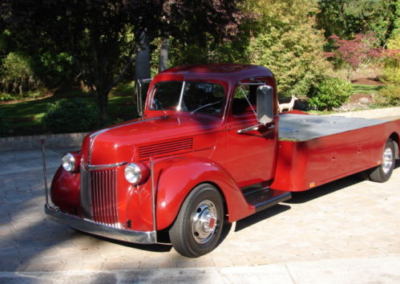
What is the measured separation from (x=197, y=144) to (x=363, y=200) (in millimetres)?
3261

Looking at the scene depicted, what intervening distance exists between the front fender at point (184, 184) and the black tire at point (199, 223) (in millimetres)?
93

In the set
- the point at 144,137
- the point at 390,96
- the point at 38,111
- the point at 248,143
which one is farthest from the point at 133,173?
the point at 390,96

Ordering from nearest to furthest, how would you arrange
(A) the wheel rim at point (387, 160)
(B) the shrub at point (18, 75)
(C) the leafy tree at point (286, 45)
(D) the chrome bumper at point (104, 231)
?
(D) the chrome bumper at point (104, 231)
(A) the wheel rim at point (387, 160)
(C) the leafy tree at point (286, 45)
(B) the shrub at point (18, 75)


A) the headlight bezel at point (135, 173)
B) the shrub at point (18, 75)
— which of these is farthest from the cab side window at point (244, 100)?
the shrub at point (18, 75)

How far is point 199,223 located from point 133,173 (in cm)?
91

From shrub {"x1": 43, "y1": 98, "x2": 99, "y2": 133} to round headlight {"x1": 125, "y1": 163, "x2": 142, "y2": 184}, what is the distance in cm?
748

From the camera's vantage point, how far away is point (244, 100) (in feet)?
19.8

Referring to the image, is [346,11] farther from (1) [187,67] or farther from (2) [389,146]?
(1) [187,67]

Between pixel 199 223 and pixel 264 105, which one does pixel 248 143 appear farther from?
pixel 199 223

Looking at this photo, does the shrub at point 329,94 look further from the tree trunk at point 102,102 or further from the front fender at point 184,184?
the front fender at point 184,184

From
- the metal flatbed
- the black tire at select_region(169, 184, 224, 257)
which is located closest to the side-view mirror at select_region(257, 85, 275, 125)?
the metal flatbed

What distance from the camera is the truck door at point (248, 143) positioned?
19.0 feet

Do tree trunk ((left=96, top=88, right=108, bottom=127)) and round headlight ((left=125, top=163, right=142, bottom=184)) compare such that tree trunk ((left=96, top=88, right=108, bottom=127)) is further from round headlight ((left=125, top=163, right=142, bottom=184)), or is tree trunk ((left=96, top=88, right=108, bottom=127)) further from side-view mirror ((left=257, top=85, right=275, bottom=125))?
round headlight ((left=125, top=163, right=142, bottom=184))

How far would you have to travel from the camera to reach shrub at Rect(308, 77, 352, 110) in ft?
55.8
